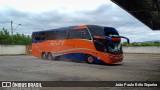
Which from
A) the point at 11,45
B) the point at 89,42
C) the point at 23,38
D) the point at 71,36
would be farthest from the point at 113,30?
the point at 23,38

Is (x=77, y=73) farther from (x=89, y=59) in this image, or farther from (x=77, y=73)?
(x=89, y=59)

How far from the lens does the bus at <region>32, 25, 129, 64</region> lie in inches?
781

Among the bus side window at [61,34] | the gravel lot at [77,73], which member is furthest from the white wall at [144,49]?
the gravel lot at [77,73]

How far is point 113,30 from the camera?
21.1 m

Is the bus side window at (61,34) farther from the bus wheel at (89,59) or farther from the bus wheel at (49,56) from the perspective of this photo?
the bus wheel at (89,59)

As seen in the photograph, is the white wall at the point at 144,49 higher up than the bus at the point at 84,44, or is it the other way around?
the bus at the point at 84,44

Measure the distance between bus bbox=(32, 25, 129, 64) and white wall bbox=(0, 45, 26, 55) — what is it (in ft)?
70.3

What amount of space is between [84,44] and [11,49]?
28716 millimetres

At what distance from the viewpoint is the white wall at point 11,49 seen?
45422mm

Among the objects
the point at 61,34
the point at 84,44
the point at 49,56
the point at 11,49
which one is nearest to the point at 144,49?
the point at 11,49

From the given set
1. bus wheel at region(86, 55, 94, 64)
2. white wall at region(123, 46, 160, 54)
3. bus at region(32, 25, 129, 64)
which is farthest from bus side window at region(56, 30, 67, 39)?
white wall at region(123, 46, 160, 54)

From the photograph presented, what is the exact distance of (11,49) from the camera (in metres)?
46.9

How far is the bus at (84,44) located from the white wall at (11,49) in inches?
844

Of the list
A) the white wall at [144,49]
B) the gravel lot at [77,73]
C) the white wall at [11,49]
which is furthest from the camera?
the white wall at [144,49]
